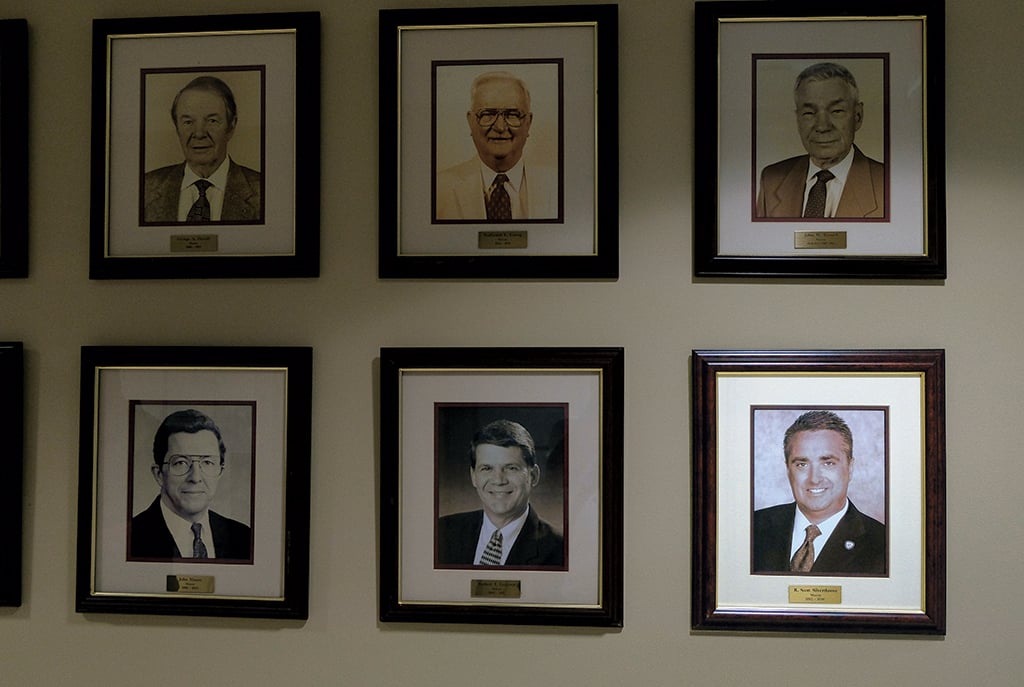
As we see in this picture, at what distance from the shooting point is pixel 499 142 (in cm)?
127

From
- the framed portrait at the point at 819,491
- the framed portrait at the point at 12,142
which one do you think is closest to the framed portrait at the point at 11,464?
the framed portrait at the point at 12,142

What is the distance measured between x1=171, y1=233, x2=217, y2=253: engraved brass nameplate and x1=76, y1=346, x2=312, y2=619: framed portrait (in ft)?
0.50

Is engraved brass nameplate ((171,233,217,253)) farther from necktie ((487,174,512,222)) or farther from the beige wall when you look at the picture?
necktie ((487,174,512,222))

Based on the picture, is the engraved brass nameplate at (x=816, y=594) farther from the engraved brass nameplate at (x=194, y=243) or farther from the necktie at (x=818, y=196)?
the engraved brass nameplate at (x=194, y=243)

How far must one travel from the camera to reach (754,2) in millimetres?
1247

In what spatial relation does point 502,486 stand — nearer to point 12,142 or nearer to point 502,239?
point 502,239

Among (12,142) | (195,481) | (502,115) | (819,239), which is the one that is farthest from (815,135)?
(12,142)

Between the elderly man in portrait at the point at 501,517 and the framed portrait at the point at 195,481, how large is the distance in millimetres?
235

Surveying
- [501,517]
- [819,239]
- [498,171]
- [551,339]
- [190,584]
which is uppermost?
[498,171]

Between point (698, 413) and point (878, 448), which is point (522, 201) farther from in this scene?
point (878, 448)

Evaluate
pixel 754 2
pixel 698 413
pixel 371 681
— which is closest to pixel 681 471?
pixel 698 413

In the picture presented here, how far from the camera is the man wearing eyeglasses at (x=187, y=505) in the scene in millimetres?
1295

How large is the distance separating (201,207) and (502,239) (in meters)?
0.47

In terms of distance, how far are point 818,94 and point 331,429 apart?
88cm
